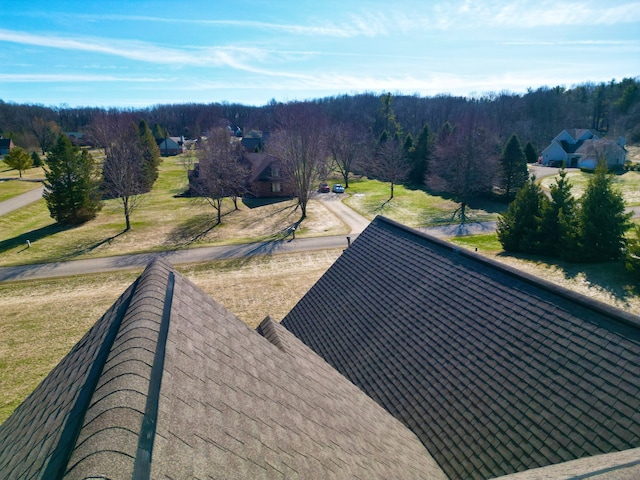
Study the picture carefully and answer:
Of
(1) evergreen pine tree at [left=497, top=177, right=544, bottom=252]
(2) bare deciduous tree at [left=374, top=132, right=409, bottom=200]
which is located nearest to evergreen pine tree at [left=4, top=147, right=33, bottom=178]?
(2) bare deciduous tree at [left=374, top=132, right=409, bottom=200]

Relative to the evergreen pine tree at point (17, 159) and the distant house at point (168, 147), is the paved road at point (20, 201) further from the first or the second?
the distant house at point (168, 147)

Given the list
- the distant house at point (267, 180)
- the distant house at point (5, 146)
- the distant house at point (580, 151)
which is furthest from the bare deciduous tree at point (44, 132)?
the distant house at point (580, 151)

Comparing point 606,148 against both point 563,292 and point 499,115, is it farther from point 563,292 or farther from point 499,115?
point 563,292

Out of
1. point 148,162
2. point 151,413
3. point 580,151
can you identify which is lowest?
point 151,413

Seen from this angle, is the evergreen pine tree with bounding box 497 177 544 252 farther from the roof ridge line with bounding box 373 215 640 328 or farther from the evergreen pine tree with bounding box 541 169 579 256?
the roof ridge line with bounding box 373 215 640 328

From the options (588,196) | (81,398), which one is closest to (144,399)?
(81,398)

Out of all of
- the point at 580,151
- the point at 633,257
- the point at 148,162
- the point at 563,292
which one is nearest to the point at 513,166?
the point at 633,257
